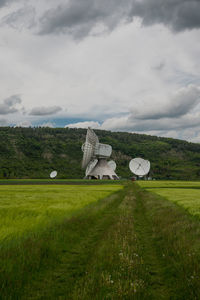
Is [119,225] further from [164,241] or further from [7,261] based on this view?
[7,261]

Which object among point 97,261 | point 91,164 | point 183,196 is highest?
point 91,164

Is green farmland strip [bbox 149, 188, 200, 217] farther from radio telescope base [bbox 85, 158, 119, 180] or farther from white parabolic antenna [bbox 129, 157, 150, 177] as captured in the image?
white parabolic antenna [bbox 129, 157, 150, 177]

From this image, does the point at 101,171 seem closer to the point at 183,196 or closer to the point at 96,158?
the point at 96,158

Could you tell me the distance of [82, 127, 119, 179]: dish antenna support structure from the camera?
98.9m

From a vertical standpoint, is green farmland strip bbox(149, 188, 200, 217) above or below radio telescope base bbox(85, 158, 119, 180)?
below

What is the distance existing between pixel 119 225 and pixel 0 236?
7.79m

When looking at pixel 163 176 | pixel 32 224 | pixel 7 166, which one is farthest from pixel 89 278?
pixel 163 176

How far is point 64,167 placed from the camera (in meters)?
193

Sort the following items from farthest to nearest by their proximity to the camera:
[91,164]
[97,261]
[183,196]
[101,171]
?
1. [101,171]
2. [91,164]
3. [183,196]
4. [97,261]

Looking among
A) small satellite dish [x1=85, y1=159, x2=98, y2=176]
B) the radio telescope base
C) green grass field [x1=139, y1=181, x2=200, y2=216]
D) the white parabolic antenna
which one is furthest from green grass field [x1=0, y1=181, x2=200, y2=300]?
the white parabolic antenna

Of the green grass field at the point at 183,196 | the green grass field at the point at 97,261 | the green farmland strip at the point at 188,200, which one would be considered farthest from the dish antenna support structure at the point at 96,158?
the green grass field at the point at 97,261

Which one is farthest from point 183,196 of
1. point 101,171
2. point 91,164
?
point 101,171

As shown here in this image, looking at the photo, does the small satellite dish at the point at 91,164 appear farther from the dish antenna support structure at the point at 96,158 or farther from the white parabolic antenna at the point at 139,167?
the white parabolic antenna at the point at 139,167

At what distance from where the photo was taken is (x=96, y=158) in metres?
117
